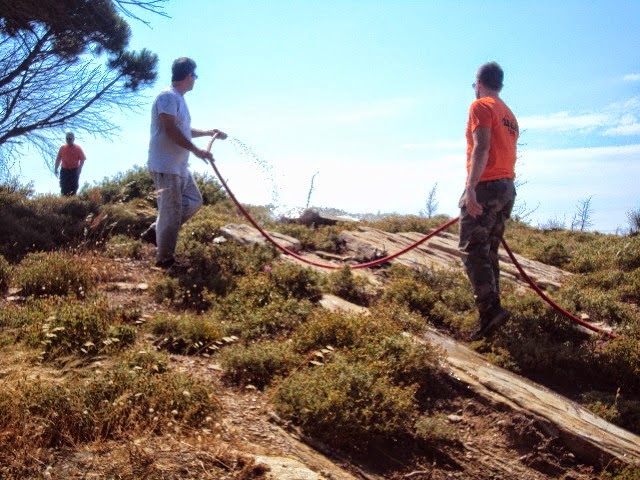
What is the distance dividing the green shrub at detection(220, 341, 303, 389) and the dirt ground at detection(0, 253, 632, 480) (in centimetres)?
11

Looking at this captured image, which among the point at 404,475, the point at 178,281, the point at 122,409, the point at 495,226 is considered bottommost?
the point at 404,475

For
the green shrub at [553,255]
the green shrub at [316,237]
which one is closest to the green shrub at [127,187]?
the green shrub at [316,237]

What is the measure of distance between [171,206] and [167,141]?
72cm

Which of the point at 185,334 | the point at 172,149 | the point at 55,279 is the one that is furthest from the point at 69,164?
the point at 185,334

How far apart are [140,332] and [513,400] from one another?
3037 mm

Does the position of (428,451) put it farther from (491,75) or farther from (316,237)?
(316,237)

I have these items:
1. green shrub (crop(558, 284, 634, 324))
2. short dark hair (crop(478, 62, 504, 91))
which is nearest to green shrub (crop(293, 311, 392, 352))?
short dark hair (crop(478, 62, 504, 91))

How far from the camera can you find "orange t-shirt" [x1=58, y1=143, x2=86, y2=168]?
15.1m

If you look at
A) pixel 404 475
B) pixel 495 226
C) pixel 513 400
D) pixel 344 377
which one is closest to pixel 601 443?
pixel 513 400

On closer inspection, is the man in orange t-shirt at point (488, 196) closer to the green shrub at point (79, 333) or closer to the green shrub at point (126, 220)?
the green shrub at point (79, 333)

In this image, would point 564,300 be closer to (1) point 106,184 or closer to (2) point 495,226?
(2) point 495,226

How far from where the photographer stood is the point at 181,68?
7402 millimetres

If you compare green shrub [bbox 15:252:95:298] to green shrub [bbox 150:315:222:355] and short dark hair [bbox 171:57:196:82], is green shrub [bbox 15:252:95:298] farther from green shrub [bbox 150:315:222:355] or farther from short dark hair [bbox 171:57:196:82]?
short dark hair [bbox 171:57:196:82]

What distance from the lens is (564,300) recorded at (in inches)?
303
